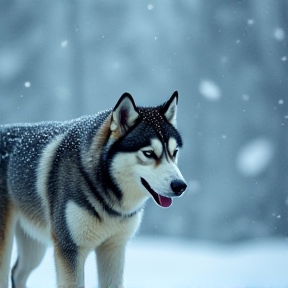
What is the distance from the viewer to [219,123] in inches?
226

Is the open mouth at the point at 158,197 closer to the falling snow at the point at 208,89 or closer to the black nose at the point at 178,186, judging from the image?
the black nose at the point at 178,186

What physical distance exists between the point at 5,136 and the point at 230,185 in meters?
3.76

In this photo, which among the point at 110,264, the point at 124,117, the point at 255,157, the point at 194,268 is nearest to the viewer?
the point at 124,117

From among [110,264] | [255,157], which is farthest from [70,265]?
[255,157]

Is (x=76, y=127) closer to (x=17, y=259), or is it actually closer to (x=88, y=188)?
(x=88, y=188)

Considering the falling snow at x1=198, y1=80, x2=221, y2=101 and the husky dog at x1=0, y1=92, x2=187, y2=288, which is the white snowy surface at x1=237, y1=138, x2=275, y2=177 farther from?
the husky dog at x1=0, y1=92, x2=187, y2=288

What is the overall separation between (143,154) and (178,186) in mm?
163

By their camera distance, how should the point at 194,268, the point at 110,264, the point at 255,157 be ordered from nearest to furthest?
the point at 110,264 < the point at 194,268 < the point at 255,157

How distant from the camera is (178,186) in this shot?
6.41 ft

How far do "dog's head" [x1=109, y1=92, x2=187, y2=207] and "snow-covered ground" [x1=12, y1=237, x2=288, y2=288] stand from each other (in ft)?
2.92

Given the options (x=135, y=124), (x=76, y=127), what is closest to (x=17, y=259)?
(x=76, y=127)

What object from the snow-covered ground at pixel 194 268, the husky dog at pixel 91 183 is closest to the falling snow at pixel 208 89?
the snow-covered ground at pixel 194 268

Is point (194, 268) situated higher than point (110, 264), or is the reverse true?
point (194, 268)

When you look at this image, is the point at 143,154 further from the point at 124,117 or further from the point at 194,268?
the point at 194,268
